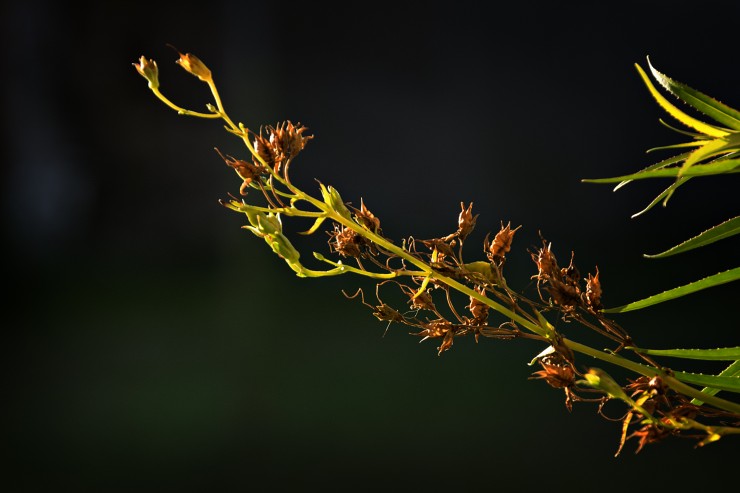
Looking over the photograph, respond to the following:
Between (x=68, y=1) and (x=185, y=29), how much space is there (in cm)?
46

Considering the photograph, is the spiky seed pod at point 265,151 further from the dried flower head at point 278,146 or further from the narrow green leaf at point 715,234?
the narrow green leaf at point 715,234

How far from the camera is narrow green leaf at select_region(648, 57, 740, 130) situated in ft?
0.63

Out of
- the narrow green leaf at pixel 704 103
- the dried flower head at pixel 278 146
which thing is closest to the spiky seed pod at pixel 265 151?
the dried flower head at pixel 278 146

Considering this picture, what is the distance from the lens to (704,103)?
201mm

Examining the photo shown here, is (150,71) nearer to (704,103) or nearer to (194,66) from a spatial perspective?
(194,66)

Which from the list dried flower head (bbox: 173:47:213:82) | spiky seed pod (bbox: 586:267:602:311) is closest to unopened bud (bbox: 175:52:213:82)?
dried flower head (bbox: 173:47:213:82)

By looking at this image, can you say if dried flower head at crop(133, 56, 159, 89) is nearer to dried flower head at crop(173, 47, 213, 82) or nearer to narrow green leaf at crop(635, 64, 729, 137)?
dried flower head at crop(173, 47, 213, 82)

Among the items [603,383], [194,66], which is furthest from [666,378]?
[194,66]

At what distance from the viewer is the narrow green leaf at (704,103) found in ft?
0.63

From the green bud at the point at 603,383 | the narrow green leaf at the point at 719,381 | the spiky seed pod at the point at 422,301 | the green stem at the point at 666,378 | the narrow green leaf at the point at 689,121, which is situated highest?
the narrow green leaf at the point at 689,121

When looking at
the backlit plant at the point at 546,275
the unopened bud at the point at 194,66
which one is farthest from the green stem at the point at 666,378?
the unopened bud at the point at 194,66

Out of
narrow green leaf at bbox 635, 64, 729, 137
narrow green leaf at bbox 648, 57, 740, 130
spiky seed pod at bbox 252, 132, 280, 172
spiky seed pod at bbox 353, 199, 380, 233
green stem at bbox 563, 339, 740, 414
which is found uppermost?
narrow green leaf at bbox 648, 57, 740, 130

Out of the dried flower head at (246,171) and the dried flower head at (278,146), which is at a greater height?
the dried flower head at (278,146)

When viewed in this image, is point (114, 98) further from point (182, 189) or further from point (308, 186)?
point (308, 186)
